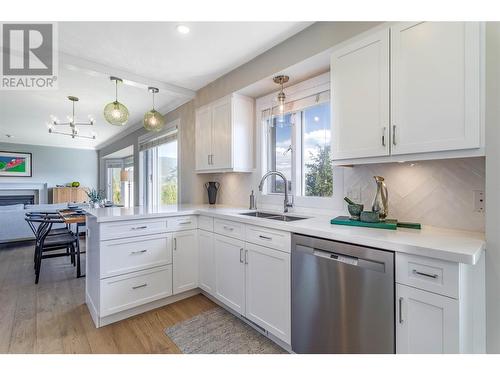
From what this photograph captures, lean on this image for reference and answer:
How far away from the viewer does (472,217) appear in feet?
4.68

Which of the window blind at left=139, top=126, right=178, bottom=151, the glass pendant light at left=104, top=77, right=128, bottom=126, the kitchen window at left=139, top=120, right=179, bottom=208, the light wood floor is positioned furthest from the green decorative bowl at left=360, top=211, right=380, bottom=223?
the kitchen window at left=139, top=120, right=179, bottom=208

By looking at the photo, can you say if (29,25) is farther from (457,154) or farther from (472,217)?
(472,217)

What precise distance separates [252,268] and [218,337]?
584 mm

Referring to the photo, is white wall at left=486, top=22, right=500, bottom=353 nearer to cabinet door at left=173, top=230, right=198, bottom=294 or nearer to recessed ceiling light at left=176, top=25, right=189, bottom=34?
recessed ceiling light at left=176, top=25, right=189, bottom=34

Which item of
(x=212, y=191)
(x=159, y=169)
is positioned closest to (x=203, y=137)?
(x=212, y=191)

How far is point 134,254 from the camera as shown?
2.18m

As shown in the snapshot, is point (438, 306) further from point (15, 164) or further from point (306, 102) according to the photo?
point (15, 164)

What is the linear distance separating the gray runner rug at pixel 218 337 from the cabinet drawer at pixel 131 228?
2.79ft

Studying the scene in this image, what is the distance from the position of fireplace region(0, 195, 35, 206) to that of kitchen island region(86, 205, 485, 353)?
23.6 feet

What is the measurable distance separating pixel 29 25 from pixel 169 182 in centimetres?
300

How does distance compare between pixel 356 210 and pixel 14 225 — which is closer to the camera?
pixel 356 210

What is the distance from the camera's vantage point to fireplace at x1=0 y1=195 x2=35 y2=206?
277 inches
